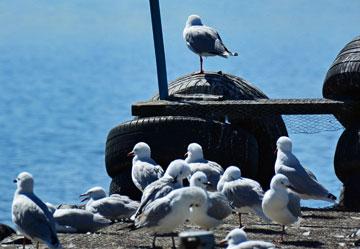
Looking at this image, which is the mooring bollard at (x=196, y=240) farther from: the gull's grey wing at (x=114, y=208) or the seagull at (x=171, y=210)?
the gull's grey wing at (x=114, y=208)

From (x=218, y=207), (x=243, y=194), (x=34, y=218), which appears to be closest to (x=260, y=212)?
(x=243, y=194)

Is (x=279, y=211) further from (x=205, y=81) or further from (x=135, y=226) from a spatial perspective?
(x=205, y=81)

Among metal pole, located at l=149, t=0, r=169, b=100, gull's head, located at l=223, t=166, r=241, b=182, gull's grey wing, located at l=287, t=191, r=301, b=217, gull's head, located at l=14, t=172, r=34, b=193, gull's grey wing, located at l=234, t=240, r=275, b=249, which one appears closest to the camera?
gull's grey wing, located at l=234, t=240, r=275, b=249

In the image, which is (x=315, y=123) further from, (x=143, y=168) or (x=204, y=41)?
(x=143, y=168)

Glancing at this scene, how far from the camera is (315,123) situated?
16.2m

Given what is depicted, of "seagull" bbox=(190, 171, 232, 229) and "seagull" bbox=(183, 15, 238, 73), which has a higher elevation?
"seagull" bbox=(183, 15, 238, 73)

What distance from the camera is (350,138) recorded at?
15758 millimetres

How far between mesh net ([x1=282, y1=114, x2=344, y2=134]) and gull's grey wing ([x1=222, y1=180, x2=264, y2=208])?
373 cm

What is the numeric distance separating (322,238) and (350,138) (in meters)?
4.00

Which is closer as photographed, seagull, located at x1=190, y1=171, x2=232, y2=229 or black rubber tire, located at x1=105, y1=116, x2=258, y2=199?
seagull, located at x1=190, y1=171, x2=232, y2=229

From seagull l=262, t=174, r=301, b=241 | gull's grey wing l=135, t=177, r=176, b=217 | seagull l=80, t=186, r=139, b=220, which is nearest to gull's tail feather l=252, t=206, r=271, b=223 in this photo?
seagull l=262, t=174, r=301, b=241

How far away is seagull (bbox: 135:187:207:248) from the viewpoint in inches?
435

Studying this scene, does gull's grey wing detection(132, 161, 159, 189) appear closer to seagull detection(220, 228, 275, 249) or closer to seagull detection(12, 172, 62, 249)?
seagull detection(12, 172, 62, 249)

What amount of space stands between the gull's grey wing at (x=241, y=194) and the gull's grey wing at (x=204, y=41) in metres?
5.32
